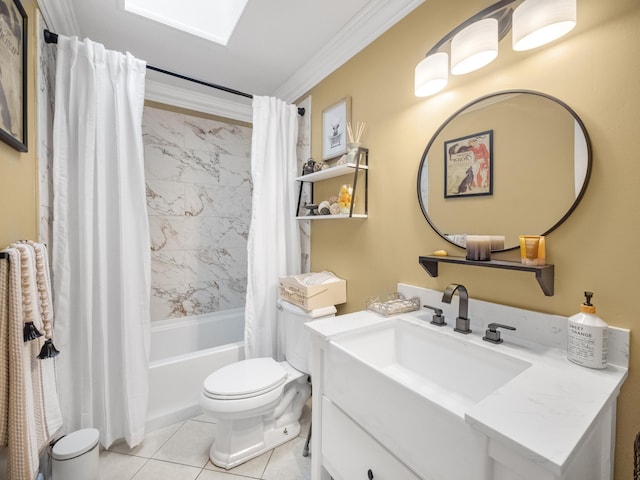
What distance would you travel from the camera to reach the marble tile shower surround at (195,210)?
248 centimetres

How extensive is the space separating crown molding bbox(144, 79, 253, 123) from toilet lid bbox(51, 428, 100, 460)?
2.36m

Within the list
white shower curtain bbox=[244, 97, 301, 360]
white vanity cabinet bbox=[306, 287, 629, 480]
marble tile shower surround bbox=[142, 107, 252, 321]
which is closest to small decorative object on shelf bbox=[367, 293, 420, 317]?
white vanity cabinet bbox=[306, 287, 629, 480]

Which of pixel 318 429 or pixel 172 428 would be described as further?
pixel 172 428

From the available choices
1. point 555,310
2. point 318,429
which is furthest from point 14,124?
point 555,310

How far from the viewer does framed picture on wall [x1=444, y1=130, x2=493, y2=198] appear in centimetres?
112

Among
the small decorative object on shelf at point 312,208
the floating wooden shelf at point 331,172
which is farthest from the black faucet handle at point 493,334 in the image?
the small decorative object on shelf at point 312,208

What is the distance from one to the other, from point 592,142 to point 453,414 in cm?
93

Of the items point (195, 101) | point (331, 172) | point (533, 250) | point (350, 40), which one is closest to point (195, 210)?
point (195, 101)

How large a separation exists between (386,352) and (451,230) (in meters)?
0.62

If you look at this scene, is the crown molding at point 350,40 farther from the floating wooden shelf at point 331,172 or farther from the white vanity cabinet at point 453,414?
the white vanity cabinet at point 453,414

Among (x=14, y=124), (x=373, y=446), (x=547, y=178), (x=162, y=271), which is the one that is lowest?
(x=373, y=446)

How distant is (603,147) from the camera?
86cm

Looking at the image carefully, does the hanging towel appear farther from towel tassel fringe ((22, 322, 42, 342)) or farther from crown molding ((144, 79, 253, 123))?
crown molding ((144, 79, 253, 123))

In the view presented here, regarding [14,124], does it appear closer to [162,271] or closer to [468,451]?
[162,271]
